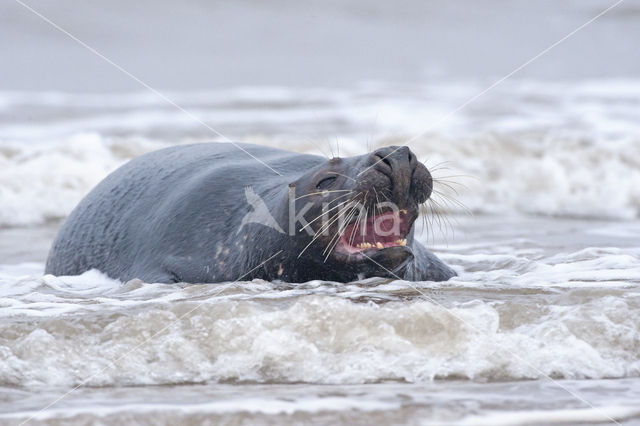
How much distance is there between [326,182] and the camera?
14.8ft

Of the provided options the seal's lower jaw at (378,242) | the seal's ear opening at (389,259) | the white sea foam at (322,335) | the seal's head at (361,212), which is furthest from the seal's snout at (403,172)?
the white sea foam at (322,335)

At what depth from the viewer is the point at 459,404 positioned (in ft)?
10.9

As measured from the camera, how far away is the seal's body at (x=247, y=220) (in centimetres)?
430

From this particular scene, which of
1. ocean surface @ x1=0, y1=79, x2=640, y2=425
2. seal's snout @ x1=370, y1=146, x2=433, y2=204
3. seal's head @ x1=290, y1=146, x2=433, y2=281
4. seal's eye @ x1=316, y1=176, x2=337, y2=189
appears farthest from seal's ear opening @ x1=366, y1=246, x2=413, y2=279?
seal's eye @ x1=316, y1=176, x2=337, y2=189

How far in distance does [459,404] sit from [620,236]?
14.1 ft

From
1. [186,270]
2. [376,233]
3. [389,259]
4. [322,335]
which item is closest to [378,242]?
[376,233]

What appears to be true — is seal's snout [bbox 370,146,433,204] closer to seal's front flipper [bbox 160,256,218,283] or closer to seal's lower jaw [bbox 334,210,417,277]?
seal's lower jaw [bbox 334,210,417,277]

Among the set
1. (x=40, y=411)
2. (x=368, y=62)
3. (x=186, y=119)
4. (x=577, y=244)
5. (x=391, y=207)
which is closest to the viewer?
(x=40, y=411)

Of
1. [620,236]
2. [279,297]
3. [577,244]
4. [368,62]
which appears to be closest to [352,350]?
[279,297]

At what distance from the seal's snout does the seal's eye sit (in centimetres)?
31

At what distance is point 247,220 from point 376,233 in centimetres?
73

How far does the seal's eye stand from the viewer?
4.50 metres

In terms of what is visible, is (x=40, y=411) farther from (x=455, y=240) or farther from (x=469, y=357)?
(x=455, y=240)

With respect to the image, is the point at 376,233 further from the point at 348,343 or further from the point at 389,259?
the point at 348,343
